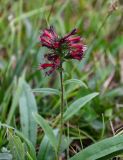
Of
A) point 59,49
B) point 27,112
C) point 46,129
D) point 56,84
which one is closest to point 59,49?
point 59,49

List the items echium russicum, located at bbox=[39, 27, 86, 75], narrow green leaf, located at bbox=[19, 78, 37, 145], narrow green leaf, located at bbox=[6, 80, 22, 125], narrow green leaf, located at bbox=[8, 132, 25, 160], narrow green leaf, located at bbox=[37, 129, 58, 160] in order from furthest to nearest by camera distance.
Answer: narrow green leaf, located at bbox=[6, 80, 22, 125], narrow green leaf, located at bbox=[19, 78, 37, 145], narrow green leaf, located at bbox=[37, 129, 58, 160], narrow green leaf, located at bbox=[8, 132, 25, 160], echium russicum, located at bbox=[39, 27, 86, 75]

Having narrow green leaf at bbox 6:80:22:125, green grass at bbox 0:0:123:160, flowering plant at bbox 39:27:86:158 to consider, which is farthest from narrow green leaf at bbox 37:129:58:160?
flowering plant at bbox 39:27:86:158

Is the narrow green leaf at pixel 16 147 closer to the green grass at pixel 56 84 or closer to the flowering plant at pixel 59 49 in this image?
the green grass at pixel 56 84

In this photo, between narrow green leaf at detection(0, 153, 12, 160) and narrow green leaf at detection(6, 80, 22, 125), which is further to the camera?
narrow green leaf at detection(6, 80, 22, 125)

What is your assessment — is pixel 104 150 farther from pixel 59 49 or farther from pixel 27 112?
pixel 27 112

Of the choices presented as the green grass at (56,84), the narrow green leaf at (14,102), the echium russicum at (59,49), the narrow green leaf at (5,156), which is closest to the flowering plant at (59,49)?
the echium russicum at (59,49)

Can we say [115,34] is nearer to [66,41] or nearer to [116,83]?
[116,83]

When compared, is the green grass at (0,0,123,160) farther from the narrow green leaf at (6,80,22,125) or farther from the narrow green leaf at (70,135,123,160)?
the narrow green leaf at (70,135,123,160)
